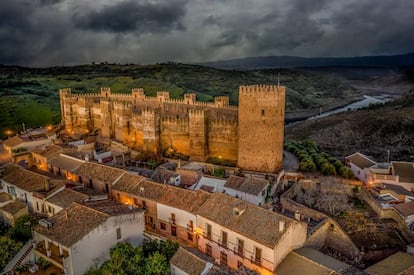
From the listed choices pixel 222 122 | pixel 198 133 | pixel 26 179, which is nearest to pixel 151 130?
pixel 198 133

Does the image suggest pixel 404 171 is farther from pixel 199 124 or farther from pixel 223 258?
pixel 223 258

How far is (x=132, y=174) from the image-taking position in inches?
1075

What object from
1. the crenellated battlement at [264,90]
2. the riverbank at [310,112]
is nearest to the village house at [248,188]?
the crenellated battlement at [264,90]

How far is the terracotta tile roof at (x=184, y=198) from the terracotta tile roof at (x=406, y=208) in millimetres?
12752

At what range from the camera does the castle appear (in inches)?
1157

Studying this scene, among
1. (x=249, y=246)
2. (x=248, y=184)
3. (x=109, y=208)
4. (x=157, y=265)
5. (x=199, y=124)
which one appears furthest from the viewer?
(x=199, y=124)

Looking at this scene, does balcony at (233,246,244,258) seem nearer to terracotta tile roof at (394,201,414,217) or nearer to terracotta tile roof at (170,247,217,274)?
terracotta tile roof at (170,247,217,274)

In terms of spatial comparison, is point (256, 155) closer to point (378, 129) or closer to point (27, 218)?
point (27, 218)

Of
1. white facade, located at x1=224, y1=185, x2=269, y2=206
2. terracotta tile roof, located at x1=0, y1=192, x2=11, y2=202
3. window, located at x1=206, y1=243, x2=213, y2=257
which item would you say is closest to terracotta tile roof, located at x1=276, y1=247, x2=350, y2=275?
window, located at x1=206, y1=243, x2=213, y2=257

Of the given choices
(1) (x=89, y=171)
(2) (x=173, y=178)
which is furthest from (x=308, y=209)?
(1) (x=89, y=171)

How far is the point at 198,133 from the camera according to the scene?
32.9 metres

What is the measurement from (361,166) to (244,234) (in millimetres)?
17354

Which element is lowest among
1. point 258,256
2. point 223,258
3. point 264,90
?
point 223,258

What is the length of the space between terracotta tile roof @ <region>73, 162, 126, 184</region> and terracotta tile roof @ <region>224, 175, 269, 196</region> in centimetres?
792
